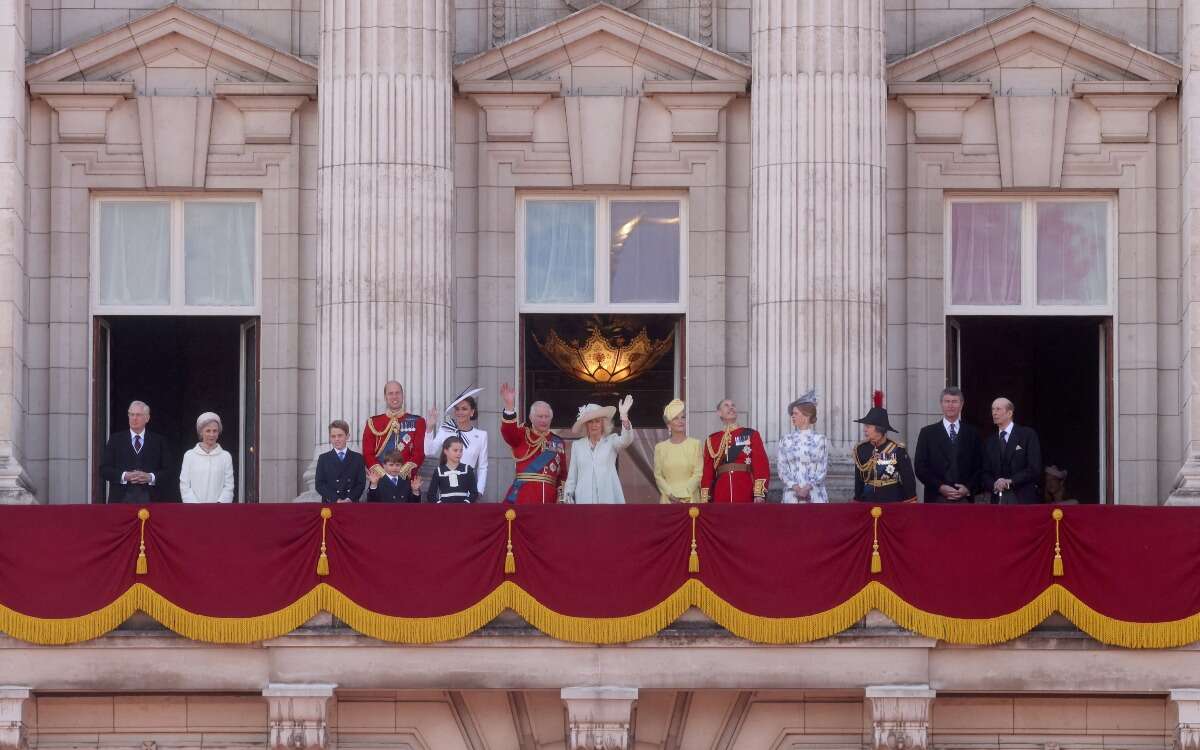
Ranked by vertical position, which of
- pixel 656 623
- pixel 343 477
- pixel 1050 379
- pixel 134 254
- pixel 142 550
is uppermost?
pixel 134 254

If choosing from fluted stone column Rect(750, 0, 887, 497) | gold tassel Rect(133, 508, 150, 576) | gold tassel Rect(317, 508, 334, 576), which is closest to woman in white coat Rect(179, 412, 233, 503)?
gold tassel Rect(133, 508, 150, 576)

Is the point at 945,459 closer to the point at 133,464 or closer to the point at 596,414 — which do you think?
the point at 596,414

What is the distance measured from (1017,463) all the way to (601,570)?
16.5 feet

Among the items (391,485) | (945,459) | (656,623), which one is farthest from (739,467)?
(391,485)

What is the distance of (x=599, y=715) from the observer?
33.3 metres

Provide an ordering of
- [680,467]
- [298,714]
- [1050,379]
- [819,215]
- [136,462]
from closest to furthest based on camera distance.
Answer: [298,714] → [680,467] → [136,462] → [819,215] → [1050,379]

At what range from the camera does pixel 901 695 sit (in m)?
33.2

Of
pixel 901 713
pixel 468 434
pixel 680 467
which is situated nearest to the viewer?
pixel 901 713

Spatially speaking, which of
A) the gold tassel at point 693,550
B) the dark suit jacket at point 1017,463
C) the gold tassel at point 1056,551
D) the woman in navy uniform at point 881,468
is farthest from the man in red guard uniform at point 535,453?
the gold tassel at point 1056,551

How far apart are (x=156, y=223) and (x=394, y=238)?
12.3 ft

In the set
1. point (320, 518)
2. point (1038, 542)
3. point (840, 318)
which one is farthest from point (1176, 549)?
point (320, 518)

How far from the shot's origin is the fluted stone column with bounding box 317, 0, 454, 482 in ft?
121

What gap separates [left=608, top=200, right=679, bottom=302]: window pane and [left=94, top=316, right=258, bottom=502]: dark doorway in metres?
4.76

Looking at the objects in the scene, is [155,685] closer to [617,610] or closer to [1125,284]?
[617,610]
